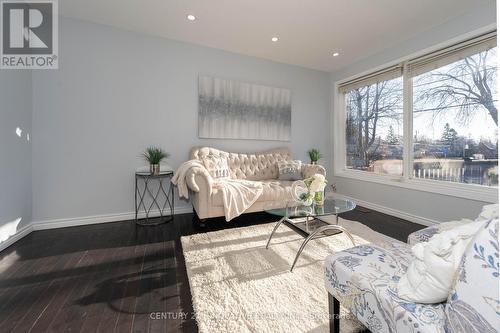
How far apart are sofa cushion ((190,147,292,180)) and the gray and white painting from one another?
12.0 inches

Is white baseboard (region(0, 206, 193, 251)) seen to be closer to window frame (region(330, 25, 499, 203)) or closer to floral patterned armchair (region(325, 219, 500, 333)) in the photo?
floral patterned armchair (region(325, 219, 500, 333))

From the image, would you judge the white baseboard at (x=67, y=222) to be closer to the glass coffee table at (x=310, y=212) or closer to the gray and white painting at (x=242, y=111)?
the gray and white painting at (x=242, y=111)

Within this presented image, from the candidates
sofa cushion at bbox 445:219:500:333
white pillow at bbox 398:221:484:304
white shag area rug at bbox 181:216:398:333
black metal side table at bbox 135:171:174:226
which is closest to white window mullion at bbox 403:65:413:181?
white shag area rug at bbox 181:216:398:333

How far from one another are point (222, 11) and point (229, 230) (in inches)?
102

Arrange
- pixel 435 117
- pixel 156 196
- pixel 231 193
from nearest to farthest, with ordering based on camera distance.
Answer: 1. pixel 231 193
2. pixel 435 117
3. pixel 156 196

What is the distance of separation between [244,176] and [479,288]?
3.10 meters

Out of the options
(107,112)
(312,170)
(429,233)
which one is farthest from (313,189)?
(107,112)

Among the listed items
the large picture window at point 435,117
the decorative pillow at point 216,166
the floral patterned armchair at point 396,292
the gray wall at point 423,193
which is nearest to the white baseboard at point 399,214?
the gray wall at point 423,193

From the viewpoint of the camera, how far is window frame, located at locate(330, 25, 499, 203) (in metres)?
2.59

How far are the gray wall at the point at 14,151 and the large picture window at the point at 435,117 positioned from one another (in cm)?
481

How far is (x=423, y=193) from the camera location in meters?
3.04

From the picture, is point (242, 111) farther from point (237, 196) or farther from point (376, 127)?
point (376, 127)

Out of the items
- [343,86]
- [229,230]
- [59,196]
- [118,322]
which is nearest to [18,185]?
[59,196]

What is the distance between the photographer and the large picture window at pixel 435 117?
2580mm
